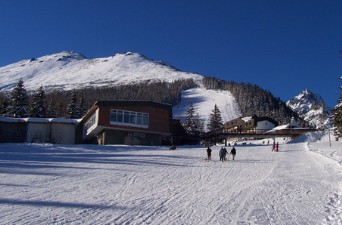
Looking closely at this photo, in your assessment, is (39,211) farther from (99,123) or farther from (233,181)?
(99,123)

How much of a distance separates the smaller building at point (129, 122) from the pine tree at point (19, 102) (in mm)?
11295

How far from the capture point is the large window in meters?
47.0

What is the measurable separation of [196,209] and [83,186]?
533cm

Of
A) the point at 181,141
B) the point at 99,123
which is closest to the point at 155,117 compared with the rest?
the point at 99,123

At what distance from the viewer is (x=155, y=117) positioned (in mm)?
49469

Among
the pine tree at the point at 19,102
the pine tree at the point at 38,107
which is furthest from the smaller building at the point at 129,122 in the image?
the pine tree at the point at 19,102

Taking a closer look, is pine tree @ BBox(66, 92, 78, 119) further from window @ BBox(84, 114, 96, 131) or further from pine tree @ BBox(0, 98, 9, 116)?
window @ BBox(84, 114, 96, 131)

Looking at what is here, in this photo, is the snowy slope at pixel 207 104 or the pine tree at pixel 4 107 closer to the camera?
the pine tree at pixel 4 107

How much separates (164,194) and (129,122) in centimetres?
3339

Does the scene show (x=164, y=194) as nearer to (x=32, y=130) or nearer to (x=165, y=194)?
(x=165, y=194)

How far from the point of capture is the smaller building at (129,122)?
154 ft

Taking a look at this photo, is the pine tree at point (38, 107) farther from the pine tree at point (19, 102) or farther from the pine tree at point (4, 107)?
the pine tree at point (4, 107)

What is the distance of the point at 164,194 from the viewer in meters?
14.5

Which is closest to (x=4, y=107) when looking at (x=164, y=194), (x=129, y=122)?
(x=129, y=122)
